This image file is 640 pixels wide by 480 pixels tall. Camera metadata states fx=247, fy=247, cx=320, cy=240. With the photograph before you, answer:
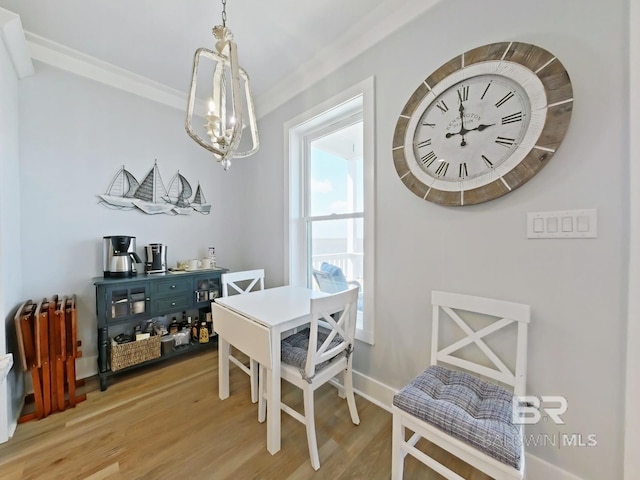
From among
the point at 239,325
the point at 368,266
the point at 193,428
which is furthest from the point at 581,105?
the point at 193,428

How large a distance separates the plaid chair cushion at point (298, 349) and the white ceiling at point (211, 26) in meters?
2.14

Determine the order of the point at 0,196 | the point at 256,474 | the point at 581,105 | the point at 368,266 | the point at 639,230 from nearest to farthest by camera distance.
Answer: the point at 639,230 < the point at 581,105 < the point at 256,474 < the point at 0,196 < the point at 368,266

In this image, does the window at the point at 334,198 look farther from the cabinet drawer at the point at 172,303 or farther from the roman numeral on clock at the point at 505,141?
the cabinet drawer at the point at 172,303

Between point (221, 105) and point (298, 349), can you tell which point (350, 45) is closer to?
point (221, 105)

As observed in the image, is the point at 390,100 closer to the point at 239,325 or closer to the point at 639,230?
the point at 639,230

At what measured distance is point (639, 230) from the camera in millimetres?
952

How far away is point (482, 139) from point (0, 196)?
273 cm

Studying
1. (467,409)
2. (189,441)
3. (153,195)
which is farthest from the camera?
(153,195)

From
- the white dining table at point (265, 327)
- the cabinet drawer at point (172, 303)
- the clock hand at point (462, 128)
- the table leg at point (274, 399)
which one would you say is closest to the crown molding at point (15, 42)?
the cabinet drawer at point (172, 303)

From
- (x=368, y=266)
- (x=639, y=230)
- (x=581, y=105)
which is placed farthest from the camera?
(x=368, y=266)

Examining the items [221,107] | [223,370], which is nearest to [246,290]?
[223,370]

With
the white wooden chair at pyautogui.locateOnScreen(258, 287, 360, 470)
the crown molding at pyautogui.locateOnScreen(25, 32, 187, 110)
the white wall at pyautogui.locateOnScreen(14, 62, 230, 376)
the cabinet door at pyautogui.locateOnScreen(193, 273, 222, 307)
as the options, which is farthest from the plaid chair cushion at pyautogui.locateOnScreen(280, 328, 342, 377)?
the crown molding at pyautogui.locateOnScreen(25, 32, 187, 110)

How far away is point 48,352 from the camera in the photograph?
1672mm

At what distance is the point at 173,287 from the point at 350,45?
2.55 metres
